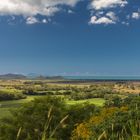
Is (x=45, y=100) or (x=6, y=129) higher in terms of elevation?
(x=45, y=100)

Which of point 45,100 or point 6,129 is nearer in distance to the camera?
point 6,129

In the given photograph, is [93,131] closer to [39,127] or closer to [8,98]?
[39,127]

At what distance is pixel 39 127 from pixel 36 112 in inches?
119

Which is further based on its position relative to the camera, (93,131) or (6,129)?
(6,129)

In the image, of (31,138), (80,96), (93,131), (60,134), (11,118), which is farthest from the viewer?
(80,96)

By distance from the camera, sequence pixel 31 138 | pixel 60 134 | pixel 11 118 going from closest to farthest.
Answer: pixel 31 138 < pixel 60 134 < pixel 11 118

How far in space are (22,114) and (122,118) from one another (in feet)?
93.5

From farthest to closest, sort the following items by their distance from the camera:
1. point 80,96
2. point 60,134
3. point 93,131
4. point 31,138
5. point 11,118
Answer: point 80,96, point 11,118, point 60,134, point 31,138, point 93,131

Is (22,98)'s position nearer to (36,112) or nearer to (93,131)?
(36,112)

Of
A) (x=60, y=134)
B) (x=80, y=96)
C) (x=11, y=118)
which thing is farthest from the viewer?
(x=80, y=96)

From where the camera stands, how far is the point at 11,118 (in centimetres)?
6706

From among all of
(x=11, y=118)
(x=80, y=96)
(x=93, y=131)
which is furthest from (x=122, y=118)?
(x=80, y=96)

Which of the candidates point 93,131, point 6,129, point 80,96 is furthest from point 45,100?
point 80,96

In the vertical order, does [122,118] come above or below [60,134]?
above
